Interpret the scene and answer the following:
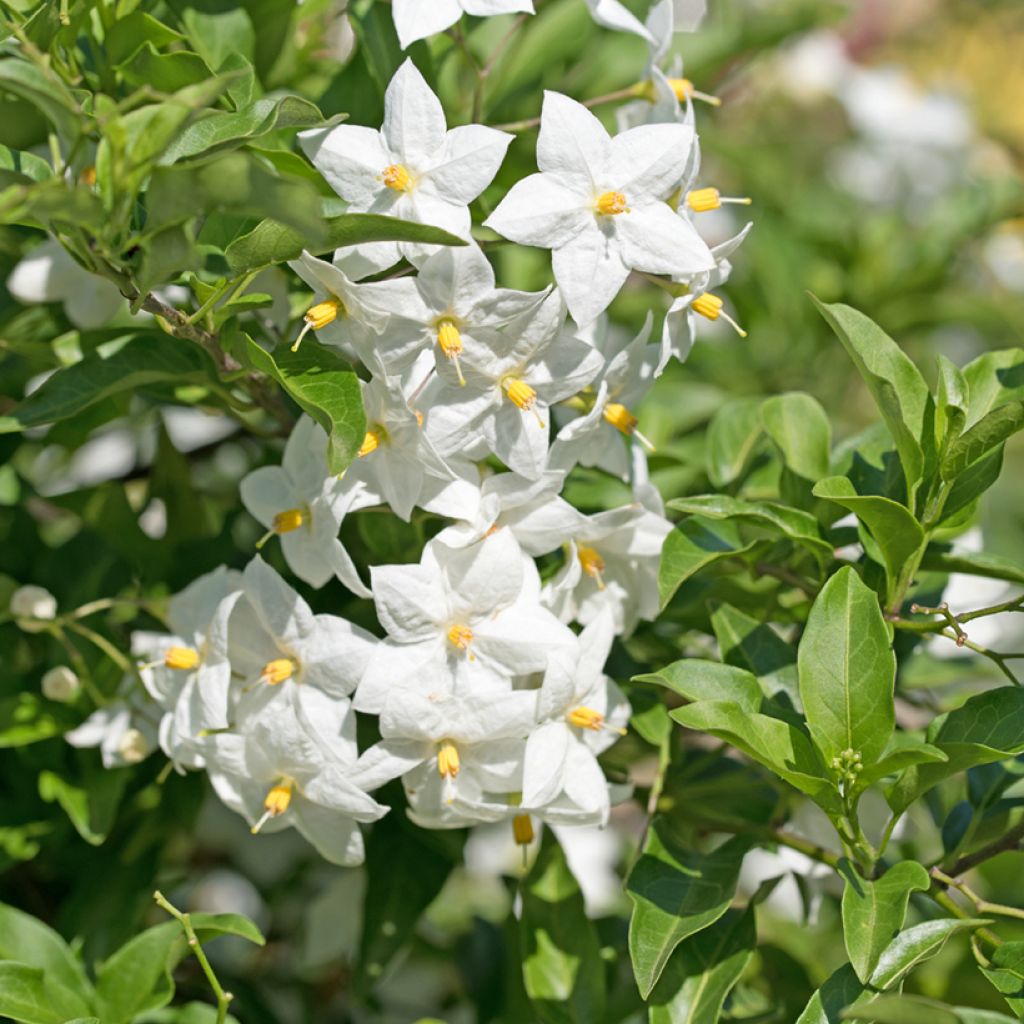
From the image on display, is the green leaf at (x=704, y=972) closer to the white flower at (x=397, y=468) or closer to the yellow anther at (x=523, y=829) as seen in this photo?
the yellow anther at (x=523, y=829)

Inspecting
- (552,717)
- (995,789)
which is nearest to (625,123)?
(552,717)

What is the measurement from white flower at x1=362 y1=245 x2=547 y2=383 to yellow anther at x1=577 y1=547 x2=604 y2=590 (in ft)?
0.51

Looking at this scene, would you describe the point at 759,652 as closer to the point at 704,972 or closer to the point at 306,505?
the point at 704,972

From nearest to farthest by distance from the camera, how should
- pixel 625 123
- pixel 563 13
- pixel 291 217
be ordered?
pixel 291 217 → pixel 625 123 → pixel 563 13

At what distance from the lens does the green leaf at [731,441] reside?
38.3 inches

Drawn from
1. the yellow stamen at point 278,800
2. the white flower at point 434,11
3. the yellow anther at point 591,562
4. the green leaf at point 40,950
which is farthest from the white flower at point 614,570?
the green leaf at point 40,950

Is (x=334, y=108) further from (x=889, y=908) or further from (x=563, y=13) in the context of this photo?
(x=889, y=908)

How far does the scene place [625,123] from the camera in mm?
875

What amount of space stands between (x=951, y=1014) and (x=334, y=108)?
71 centimetres

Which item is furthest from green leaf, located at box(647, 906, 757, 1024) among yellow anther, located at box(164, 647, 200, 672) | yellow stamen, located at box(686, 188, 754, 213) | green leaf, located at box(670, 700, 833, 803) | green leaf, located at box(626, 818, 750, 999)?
yellow stamen, located at box(686, 188, 754, 213)

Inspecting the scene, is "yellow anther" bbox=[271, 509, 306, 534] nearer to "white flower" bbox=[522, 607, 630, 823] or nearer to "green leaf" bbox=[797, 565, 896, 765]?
"white flower" bbox=[522, 607, 630, 823]

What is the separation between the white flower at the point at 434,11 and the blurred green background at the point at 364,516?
0.11 m

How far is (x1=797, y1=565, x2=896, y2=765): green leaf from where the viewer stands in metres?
0.72

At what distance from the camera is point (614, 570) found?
846 millimetres
